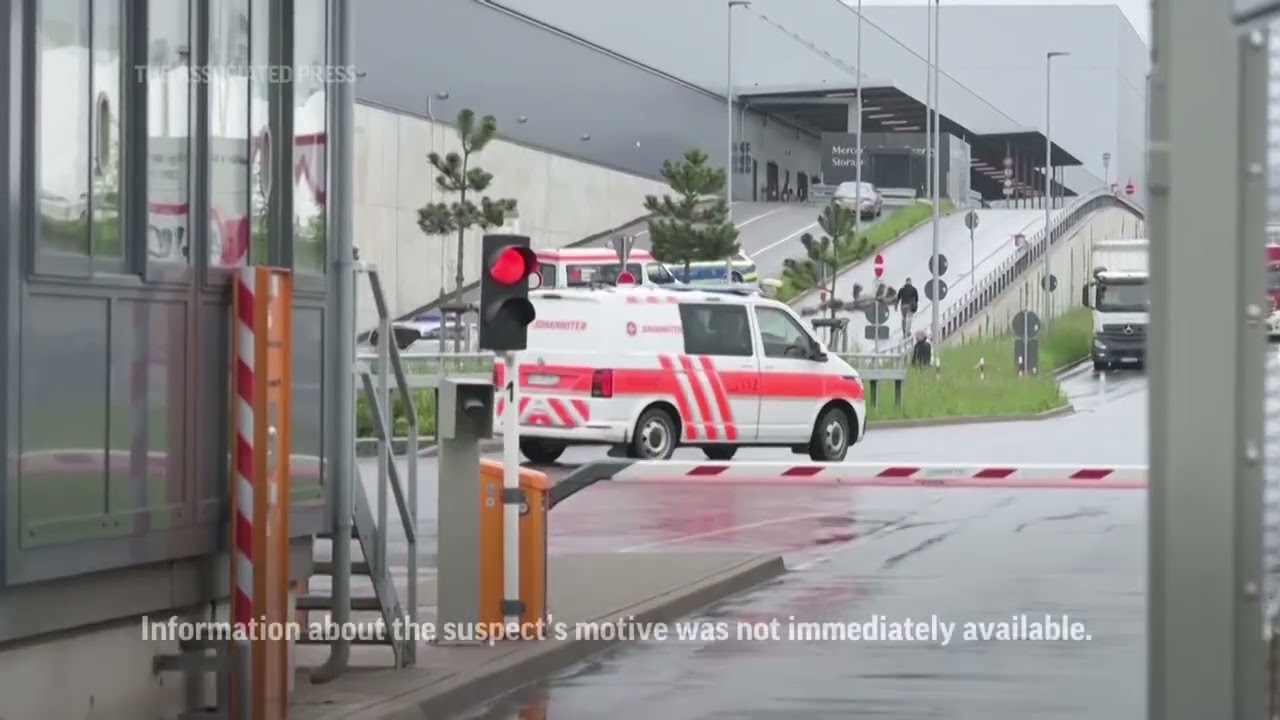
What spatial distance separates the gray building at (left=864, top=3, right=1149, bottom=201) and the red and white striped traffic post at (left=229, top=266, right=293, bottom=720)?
10949cm

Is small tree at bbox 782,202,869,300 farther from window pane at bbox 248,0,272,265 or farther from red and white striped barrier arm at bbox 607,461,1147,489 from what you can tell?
window pane at bbox 248,0,272,265

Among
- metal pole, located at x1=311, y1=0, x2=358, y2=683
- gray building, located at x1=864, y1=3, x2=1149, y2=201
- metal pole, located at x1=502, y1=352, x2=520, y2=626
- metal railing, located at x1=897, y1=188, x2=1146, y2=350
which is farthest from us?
gray building, located at x1=864, y1=3, x2=1149, y2=201

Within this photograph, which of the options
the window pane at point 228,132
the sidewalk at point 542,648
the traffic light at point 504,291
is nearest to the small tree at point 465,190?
the sidewalk at point 542,648

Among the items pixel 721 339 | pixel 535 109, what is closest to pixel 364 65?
pixel 535 109

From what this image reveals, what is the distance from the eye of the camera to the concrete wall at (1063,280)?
244ft

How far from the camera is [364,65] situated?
221 feet

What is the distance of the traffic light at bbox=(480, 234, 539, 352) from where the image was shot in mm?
11852

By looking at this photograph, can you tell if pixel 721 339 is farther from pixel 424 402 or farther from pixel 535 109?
pixel 535 109

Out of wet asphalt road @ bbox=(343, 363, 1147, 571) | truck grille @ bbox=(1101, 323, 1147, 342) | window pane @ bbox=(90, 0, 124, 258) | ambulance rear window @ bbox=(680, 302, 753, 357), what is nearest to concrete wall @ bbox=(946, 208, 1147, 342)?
truck grille @ bbox=(1101, 323, 1147, 342)

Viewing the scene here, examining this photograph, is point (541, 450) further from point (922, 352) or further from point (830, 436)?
point (922, 352)

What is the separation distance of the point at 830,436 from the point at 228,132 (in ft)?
70.5

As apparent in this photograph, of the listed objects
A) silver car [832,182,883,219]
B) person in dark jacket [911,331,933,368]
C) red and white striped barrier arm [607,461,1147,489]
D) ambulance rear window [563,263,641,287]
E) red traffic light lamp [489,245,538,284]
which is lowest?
red and white striped barrier arm [607,461,1147,489]

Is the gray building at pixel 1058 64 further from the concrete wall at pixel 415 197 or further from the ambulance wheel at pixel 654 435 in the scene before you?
the ambulance wheel at pixel 654 435

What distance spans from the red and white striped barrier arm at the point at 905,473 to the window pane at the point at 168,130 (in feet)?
11.8
